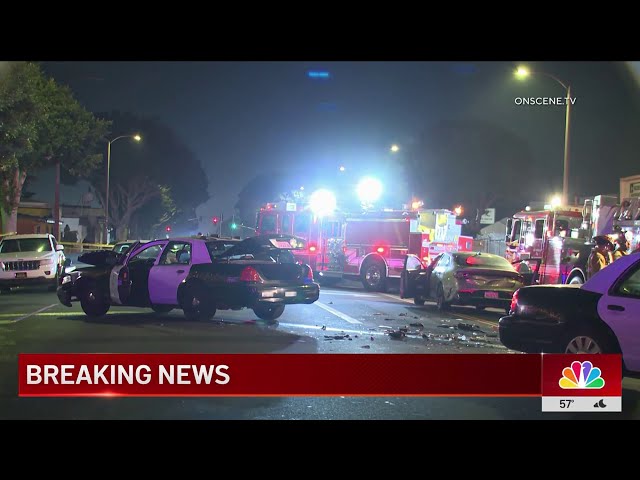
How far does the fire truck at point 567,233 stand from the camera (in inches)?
592

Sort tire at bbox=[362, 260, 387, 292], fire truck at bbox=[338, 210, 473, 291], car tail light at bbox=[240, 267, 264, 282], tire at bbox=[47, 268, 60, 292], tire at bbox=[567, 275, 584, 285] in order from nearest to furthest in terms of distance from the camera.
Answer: car tail light at bbox=[240, 267, 264, 282], tire at bbox=[567, 275, 584, 285], tire at bbox=[47, 268, 60, 292], fire truck at bbox=[338, 210, 473, 291], tire at bbox=[362, 260, 387, 292]

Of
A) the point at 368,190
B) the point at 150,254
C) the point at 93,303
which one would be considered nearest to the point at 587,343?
the point at 93,303

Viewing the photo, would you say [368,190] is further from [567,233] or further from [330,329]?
[330,329]

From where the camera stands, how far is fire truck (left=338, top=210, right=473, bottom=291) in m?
22.3

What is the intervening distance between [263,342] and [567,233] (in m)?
9.90

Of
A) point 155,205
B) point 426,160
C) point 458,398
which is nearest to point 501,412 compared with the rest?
point 458,398

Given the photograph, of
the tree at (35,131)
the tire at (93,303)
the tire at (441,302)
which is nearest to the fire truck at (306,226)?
the tire at (441,302)

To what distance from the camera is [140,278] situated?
43.2 feet

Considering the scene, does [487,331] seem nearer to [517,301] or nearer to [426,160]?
[517,301]

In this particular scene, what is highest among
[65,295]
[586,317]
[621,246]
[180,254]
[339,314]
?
[621,246]

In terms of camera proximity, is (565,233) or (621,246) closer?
(621,246)

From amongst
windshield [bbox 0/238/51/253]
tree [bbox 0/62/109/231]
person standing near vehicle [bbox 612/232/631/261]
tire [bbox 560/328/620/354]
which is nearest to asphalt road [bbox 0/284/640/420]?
tire [bbox 560/328/620/354]

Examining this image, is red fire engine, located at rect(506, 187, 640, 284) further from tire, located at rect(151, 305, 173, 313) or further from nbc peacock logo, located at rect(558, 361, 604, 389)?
nbc peacock logo, located at rect(558, 361, 604, 389)

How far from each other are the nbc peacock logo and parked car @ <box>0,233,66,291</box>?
53.2 feet
